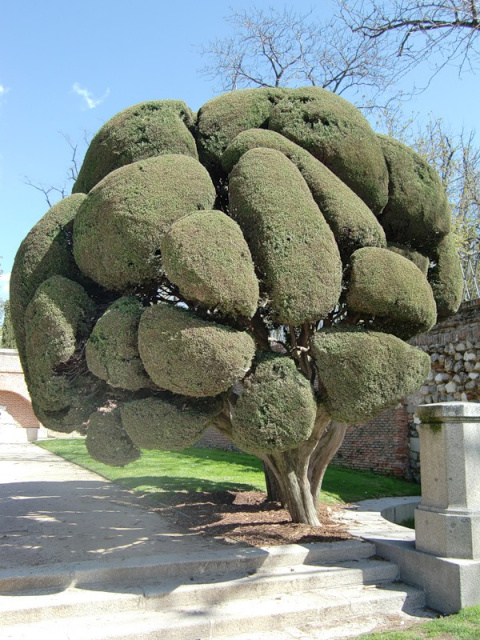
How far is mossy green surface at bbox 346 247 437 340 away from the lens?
4.94 metres

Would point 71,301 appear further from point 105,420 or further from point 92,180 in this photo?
point 92,180

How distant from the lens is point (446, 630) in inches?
161

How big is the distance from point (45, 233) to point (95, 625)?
11.9 ft

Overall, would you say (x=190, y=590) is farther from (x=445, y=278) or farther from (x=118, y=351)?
(x=445, y=278)

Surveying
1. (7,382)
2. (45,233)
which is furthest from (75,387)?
→ (7,382)

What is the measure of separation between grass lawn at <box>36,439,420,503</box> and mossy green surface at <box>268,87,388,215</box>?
16.9 feet

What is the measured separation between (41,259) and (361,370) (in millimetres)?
3340

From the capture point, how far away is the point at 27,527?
6.49 m

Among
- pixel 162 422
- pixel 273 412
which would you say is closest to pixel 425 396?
pixel 273 412

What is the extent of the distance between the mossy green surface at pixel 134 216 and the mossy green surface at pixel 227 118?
2.93 ft

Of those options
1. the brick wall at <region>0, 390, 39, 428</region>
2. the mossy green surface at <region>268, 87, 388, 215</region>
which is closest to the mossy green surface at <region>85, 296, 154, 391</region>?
the mossy green surface at <region>268, 87, 388, 215</region>

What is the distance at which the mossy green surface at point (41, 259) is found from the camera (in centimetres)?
542

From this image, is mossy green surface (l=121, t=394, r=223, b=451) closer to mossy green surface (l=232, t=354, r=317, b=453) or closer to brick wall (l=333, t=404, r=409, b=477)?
mossy green surface (l=232, t=354, r=317, b=453)

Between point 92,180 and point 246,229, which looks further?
point 92,180
